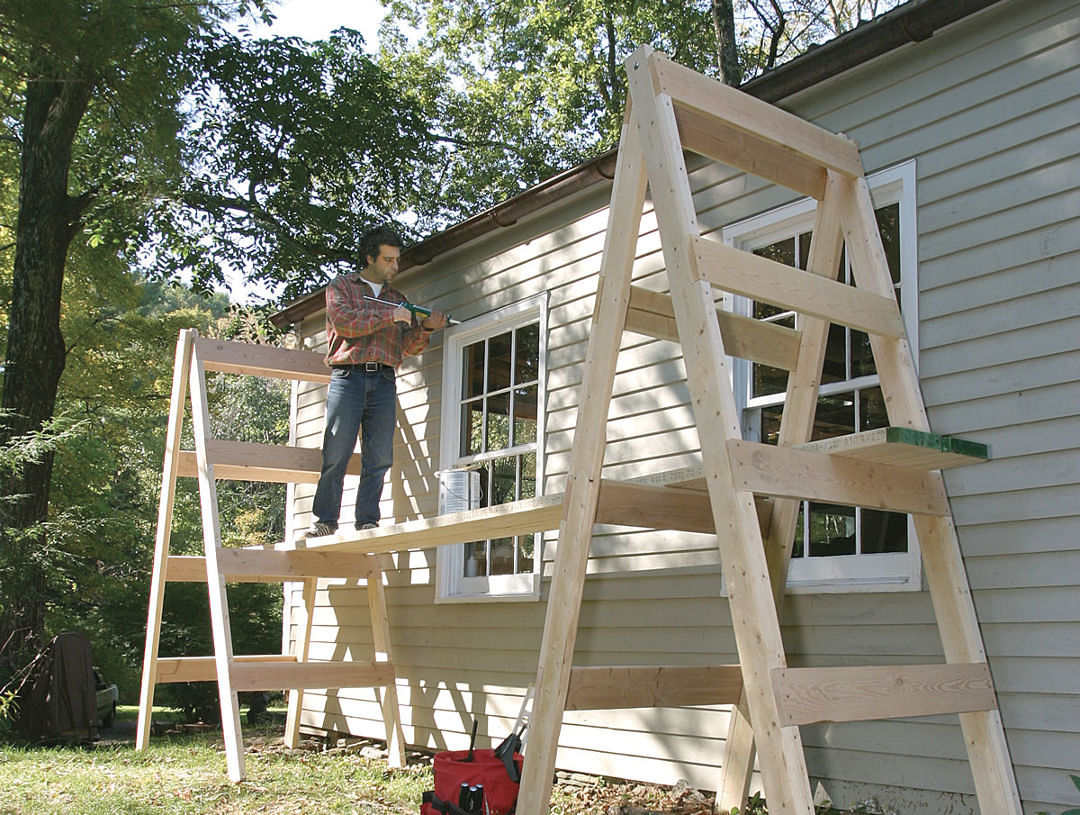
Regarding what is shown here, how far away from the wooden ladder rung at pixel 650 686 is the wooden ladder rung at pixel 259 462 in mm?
3207

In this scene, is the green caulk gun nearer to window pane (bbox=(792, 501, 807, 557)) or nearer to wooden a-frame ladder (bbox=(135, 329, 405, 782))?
wooden a-frame ladder (bbox=(135, 329, 405, 782))

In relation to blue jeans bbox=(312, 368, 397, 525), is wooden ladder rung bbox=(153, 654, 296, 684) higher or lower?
lower

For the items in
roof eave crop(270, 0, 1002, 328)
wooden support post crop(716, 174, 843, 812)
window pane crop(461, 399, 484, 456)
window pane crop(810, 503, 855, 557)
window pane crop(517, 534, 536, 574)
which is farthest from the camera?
window pane crop(461, 399, 484, 456)

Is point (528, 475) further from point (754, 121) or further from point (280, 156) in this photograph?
point (280, 156)

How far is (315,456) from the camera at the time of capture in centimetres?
643

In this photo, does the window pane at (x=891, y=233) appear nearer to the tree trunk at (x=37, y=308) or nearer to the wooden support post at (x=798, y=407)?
the wooden support post at (x=798, y=407)

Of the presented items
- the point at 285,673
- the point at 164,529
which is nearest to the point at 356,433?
the point at 285,673

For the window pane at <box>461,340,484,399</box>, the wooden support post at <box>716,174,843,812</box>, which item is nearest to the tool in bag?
the wooden support post at <box>716,174,843,812</box>

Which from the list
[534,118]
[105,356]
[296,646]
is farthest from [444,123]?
[296,646]

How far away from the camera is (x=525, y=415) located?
6.20 metres

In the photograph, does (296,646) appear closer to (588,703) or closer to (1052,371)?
(588,703)

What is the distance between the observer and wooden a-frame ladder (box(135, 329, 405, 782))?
5.69 metres

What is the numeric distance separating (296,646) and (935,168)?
5796mm

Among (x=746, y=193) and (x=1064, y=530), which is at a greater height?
(x=746, y=193)
